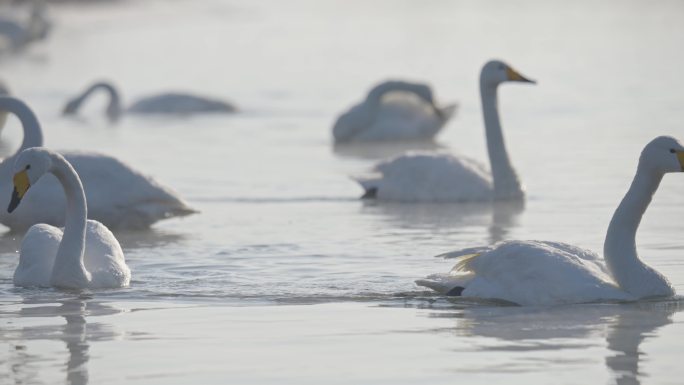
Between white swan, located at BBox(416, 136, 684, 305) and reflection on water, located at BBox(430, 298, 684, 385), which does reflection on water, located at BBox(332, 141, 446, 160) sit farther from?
reflection on water, located at BBox(430, 298, 684, 385)

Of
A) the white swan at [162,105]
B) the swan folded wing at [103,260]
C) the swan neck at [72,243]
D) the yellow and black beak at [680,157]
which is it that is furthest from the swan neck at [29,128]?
the white swan at [162,105]

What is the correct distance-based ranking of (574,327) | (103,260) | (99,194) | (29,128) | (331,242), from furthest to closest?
(29,128) < (99,194) < (331,242) < (103,260) < (574,327)

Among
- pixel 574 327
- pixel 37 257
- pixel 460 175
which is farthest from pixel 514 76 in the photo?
pixel 574 327

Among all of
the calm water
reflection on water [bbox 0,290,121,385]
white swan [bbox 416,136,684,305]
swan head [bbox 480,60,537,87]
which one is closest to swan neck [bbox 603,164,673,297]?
white swan [bbox 416,136,684,305]

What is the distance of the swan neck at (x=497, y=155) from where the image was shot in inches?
533

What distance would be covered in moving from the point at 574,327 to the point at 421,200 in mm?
5904

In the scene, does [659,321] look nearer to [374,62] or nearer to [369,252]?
[369,252]

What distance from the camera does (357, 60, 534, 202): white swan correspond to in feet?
44.6

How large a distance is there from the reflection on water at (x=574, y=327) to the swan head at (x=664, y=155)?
692mm

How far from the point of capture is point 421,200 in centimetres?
1367

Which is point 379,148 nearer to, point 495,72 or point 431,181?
point 495,72

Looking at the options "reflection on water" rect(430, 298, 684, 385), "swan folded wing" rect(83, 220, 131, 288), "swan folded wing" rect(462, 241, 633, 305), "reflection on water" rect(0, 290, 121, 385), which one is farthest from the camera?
"swan folded wing" rect(83, 220, 131, 288)

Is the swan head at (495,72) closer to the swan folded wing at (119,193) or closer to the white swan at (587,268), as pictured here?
the swan folded wing at (119,193)

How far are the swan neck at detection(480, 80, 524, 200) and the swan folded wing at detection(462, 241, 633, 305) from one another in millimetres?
5007
